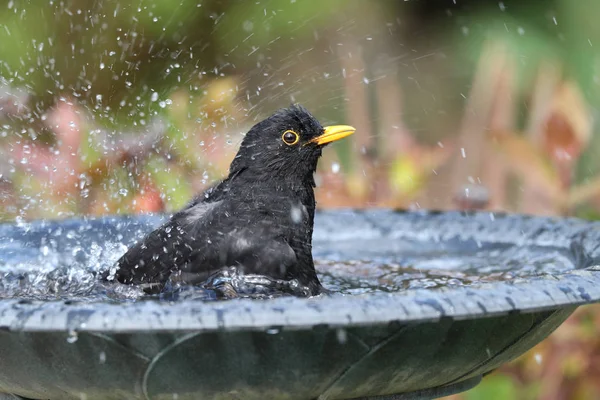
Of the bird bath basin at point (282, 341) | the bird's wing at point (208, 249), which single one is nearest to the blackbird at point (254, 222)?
the bird's wing at point (208, 249)

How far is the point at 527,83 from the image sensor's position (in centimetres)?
671

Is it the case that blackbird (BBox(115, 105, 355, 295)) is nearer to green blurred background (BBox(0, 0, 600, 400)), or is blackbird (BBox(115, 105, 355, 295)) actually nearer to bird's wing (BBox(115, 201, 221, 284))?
bird's wing (BBox(115, 201, 221, 284))

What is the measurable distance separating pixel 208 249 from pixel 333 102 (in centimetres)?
481

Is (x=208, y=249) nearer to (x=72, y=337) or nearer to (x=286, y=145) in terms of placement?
(x=286, y=145)

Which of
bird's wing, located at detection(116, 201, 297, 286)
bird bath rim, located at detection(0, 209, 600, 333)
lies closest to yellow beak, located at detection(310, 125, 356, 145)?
bird's wing, located at detection(116, 201, 297, 286)

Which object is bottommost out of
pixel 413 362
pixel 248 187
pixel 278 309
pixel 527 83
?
pixel 413 362

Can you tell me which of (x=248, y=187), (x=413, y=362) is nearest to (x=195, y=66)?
(x=248, y=187)

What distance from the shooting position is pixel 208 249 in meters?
2.79

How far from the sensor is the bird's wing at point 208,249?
2.77 metres

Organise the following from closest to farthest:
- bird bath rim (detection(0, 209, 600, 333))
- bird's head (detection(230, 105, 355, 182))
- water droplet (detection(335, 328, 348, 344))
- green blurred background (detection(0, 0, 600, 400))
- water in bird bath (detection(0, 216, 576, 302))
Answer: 1. bird bath rim (detection(0, 209, 600, 333))
2. water droplet (detection(335, 328, 348, 344))
3. water in bird bath (detection(0, 216, 576, 302))
4. bird's head (detection(230, 105, 355, 182))
5. green blurred background (detection(0, 0, 600, 400))

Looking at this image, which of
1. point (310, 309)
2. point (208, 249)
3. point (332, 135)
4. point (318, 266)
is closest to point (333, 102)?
point (318, 266)

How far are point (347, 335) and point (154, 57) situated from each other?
13.8ft

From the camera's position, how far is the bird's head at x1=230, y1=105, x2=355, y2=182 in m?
3.15

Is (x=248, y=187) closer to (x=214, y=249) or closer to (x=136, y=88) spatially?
(x=214, y=249)
